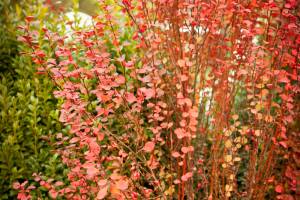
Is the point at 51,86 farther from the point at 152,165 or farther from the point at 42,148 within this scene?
the point at 152,165

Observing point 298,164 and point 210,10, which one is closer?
point 210,10

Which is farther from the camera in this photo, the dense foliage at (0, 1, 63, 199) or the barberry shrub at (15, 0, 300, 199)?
the dense foliage at (0, 1, 63, 199)

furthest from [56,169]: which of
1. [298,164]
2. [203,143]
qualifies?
[298,164]

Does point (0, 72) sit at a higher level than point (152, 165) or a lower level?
higher

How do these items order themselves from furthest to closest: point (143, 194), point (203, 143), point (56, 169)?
1. point (203, 143)
2. point (56, 169)
3. point (143, 194)

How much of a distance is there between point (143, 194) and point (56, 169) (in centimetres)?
80

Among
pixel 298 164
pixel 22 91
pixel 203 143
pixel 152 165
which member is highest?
pixel 22 91

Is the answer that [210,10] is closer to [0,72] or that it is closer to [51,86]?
[51,86]

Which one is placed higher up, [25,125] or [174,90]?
[174,90]

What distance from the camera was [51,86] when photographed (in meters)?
3.14

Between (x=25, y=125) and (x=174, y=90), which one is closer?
(x=174, y=90)

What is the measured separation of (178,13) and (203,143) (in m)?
1.28

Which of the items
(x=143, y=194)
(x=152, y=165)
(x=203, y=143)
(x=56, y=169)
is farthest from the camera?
(x=203, y=143)

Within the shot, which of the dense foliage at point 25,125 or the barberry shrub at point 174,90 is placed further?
the dense foliage at point 25,125
